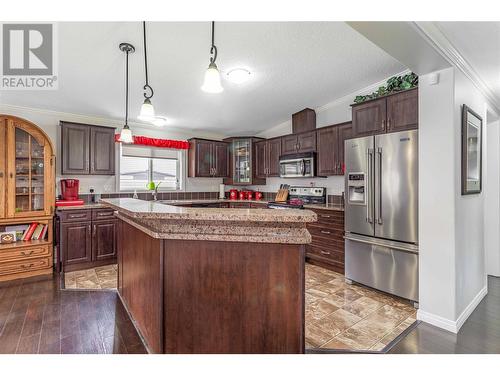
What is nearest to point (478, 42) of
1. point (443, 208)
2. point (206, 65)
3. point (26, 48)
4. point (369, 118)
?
point (369, 118)

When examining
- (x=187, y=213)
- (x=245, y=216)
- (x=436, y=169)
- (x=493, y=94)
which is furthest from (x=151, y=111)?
(x=493, y=94)

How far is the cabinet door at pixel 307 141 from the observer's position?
14.4 ft

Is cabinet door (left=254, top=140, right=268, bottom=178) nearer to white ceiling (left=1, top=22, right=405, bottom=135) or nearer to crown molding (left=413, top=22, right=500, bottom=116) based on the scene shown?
white ceiling (left=1, top=22, right=405, bottom=135)

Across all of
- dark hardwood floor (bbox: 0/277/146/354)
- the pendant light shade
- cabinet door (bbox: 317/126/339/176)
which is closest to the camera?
the pendant light shade

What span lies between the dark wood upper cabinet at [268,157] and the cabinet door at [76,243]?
127 inches

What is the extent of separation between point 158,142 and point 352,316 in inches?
168

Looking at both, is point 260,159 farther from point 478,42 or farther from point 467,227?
point 478,42

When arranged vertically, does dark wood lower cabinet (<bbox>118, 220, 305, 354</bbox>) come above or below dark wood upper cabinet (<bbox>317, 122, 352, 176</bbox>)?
below

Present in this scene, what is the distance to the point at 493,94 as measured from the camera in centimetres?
304

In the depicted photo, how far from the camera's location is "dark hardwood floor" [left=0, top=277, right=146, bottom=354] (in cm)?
200

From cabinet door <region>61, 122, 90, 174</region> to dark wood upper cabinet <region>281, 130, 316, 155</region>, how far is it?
3.31 m

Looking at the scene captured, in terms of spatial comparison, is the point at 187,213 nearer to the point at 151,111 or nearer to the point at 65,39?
the point at 151,111

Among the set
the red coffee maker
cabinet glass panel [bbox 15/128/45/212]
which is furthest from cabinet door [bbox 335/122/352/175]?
cabinet glass panel [bbox 15/128/45/212]
